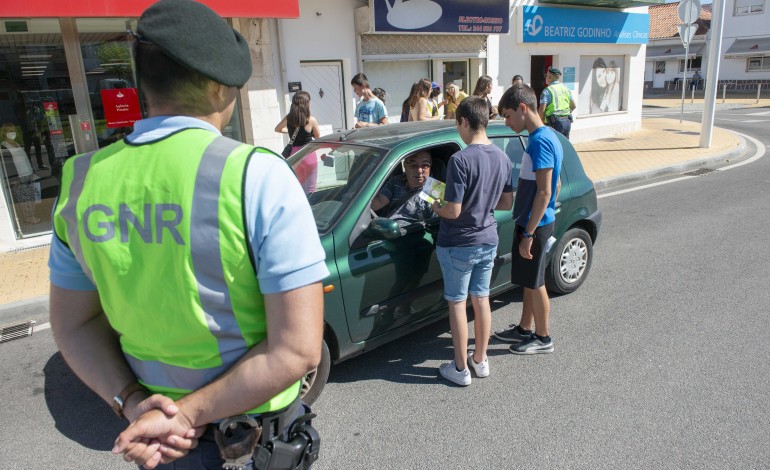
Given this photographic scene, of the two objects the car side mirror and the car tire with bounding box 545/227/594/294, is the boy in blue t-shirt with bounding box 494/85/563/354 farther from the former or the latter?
the car side mirror

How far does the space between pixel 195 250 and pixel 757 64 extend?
4747cm

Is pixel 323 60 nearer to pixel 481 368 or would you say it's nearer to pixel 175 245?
pixel 481 368

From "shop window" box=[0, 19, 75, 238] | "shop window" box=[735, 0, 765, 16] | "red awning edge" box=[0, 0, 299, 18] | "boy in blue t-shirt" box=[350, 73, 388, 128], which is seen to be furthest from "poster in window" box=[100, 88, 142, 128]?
"shop window" box=[735, 0, 765, 16]

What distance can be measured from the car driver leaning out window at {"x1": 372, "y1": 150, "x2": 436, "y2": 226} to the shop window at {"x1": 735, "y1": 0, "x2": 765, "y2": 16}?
4515 centimetres

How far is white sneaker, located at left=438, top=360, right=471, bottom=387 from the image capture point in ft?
11.3

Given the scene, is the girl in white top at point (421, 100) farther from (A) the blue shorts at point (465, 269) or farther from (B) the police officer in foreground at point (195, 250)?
(B) the police officer in foreground at point (195, 250)

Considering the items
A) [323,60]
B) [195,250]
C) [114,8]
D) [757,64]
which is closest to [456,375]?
[195,250]

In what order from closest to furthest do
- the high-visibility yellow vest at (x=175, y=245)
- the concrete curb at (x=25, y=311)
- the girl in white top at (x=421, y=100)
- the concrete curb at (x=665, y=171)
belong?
1. the high-visibility yellow vest at (x=175, y=245)
2. the concrete curb at (x=25, y=311)
3. the girl in white top at (x=421, y=100)
4. the concrete curb at (x=665, y=171)

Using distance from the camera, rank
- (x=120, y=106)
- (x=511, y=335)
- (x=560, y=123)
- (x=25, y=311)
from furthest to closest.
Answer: (x=560, y=123), (x=120, y=106), (x=25, y=311), (x=511, y=335)

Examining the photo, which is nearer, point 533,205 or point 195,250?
point 195,250

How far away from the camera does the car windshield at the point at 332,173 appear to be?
3.43 meters

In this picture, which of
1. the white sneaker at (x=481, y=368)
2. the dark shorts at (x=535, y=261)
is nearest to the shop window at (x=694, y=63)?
the dark shorts at (x=535, y=261)

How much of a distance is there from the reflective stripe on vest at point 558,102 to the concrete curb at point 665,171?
4.49ft

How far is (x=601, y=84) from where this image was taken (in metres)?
15.0
